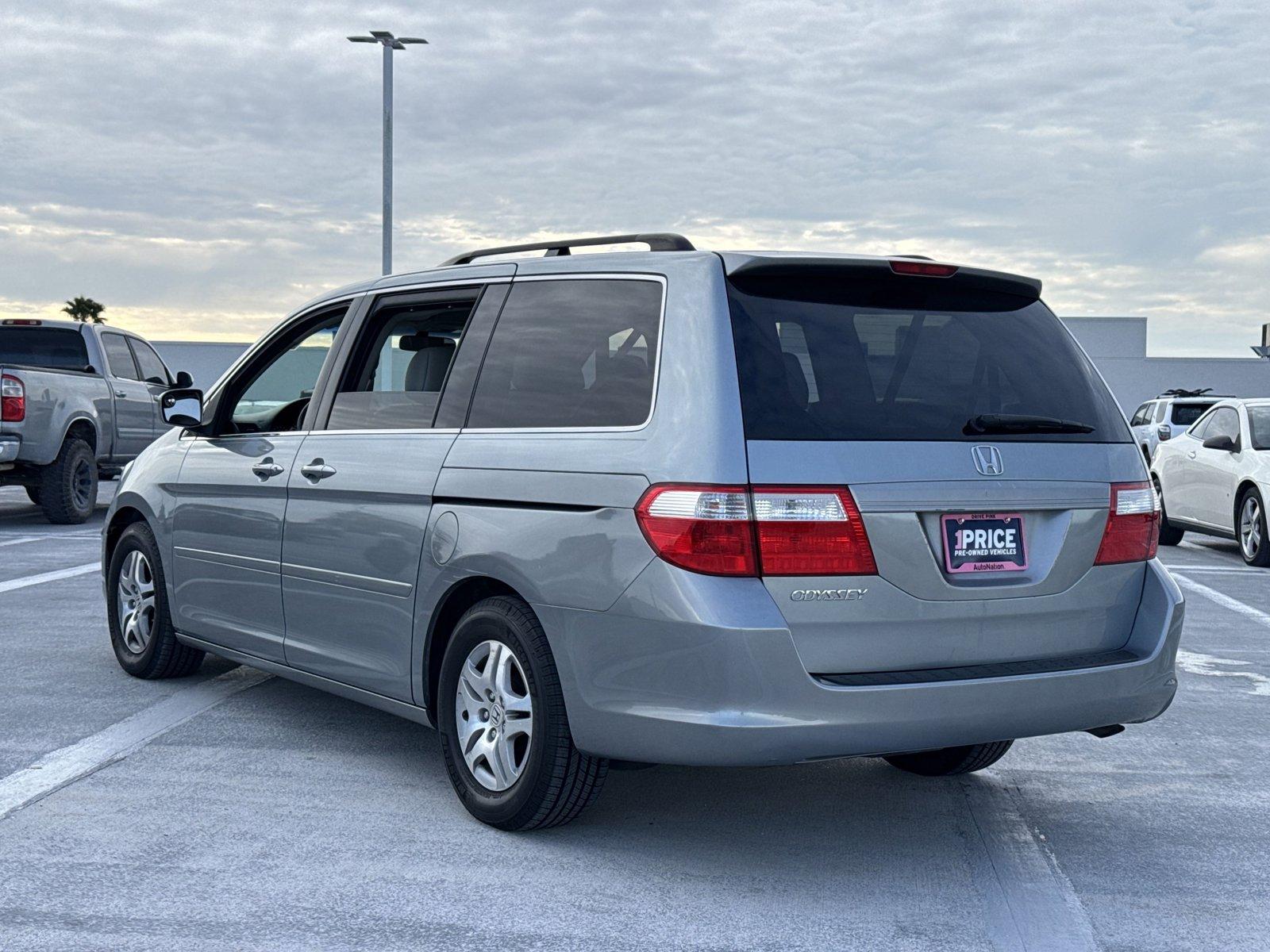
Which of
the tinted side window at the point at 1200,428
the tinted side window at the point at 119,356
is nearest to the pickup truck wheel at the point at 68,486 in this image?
the tinted side window at the point at 119,356

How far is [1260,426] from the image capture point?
14.3m

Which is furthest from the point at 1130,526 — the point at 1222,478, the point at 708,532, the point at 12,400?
the point at 12,400

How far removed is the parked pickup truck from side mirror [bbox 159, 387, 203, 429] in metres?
8.84

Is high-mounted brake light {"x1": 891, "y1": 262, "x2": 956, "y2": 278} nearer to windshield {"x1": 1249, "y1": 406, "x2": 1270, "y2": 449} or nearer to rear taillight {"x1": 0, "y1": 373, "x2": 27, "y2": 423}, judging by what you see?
windshield {"x1": 1249, "y1": 406, "x2": 1270, "y2": 449}

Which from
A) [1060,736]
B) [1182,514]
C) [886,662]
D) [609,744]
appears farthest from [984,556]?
[1182,514]

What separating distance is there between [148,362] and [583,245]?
13.9 metres

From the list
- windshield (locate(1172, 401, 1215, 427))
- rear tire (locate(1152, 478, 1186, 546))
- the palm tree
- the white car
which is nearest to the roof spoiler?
the white car

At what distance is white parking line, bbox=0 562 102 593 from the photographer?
403 inches

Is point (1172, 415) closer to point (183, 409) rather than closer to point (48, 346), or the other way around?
point (48, 346)

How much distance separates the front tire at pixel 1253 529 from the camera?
13461 millimetres

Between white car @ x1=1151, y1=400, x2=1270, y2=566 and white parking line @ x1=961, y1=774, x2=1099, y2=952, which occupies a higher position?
white car @ x1=1151, y1=400, x2=1270, y2=566

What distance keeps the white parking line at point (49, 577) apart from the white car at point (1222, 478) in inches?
355

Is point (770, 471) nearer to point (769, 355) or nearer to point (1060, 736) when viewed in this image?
point (769, 355)

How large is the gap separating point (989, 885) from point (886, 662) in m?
0.74
